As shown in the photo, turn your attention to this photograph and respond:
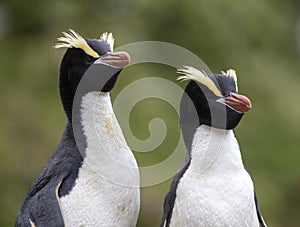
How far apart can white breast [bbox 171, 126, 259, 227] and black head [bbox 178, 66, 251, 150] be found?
2 centimetres

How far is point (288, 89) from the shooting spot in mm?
3801

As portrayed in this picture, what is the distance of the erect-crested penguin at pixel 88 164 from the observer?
143 cm

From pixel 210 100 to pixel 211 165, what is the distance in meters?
0.12

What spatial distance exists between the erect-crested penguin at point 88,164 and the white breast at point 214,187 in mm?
109

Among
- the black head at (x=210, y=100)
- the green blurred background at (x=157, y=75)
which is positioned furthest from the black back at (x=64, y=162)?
the green blurred background at (x=157, y=75)

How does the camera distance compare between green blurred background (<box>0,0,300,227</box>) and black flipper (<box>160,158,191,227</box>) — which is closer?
black flipper (<box>160,158,191,227</box>)

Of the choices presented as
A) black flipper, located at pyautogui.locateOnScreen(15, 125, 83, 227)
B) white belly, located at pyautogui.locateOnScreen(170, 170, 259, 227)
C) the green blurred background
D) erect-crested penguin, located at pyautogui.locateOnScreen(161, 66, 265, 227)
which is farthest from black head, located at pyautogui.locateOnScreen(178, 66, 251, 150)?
the green blurred background

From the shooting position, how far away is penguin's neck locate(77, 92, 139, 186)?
1448 millimetres

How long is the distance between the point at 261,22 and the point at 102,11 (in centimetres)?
77

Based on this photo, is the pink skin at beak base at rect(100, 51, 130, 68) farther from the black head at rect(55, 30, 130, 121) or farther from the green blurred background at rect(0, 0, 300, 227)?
the green blurred background at rect(0, 0, 300, 227)

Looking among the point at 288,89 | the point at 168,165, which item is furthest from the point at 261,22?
the point at 168,165

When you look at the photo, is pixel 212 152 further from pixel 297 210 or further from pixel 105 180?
pixel 297 210

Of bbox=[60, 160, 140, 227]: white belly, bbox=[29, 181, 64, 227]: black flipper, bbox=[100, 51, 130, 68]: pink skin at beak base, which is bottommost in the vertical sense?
bbox=[29, 181, 64, 227]: black flipper

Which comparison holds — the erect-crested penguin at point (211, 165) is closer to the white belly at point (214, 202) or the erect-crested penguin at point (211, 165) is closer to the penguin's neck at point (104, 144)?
the white belly at point (214, 202)
